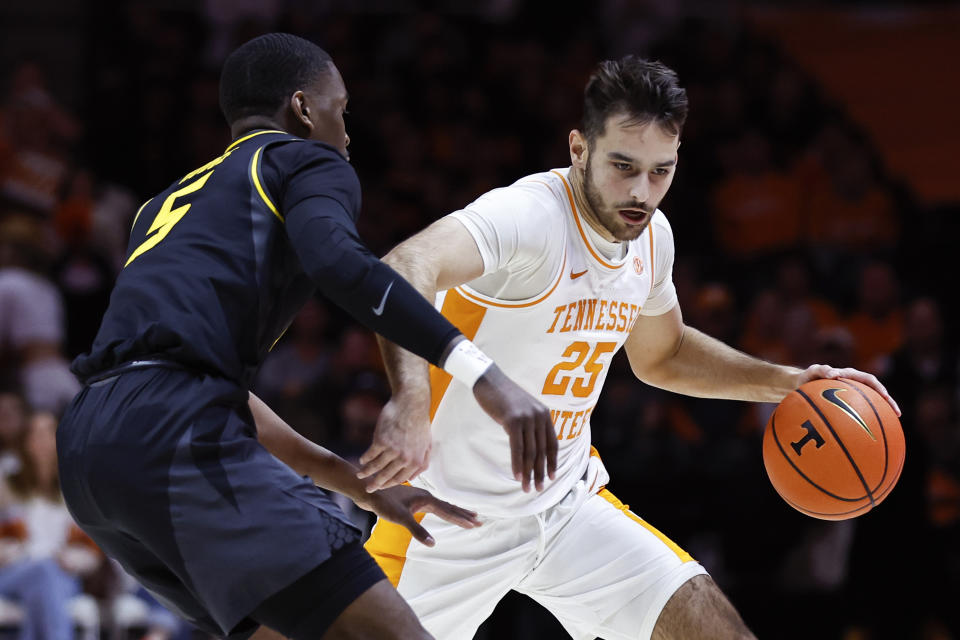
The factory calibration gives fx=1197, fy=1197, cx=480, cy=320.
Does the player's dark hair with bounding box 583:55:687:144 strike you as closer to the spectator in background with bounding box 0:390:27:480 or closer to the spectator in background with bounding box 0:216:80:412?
the spectator in background with bounding box 0:390:27:480

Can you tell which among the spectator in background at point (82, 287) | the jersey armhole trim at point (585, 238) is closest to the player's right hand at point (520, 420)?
the jersey armhole trim at point (585, 238)

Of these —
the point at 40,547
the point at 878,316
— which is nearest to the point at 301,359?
the point at 40,547

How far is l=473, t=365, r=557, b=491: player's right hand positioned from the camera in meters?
2.64

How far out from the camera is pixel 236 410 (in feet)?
9.18

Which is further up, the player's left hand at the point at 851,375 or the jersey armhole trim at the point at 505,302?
the jersey armhole trim at the point at 505,302

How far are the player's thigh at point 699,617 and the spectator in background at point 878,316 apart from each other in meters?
5.11

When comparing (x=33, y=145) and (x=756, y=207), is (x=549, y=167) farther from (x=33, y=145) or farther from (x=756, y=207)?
(x=33, y=145)

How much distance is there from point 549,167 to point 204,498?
7.59 meters

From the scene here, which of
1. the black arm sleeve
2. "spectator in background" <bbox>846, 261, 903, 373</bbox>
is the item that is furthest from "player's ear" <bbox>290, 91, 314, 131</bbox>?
"spectator in background" <bbox>846, 261, 903, 373</bbox>

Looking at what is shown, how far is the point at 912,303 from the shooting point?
28.1 ft

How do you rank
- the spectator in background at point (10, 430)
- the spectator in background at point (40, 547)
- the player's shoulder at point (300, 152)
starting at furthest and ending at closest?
the spectator in background at point (10, 430) < the spectator in background at point (40, 547) < the player's shoulder at point (300, 152)

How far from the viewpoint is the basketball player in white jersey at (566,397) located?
382cm

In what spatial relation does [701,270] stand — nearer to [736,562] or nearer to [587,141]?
[736,562]

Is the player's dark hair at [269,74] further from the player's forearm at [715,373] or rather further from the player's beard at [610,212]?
the player's forearm at [715,373]
